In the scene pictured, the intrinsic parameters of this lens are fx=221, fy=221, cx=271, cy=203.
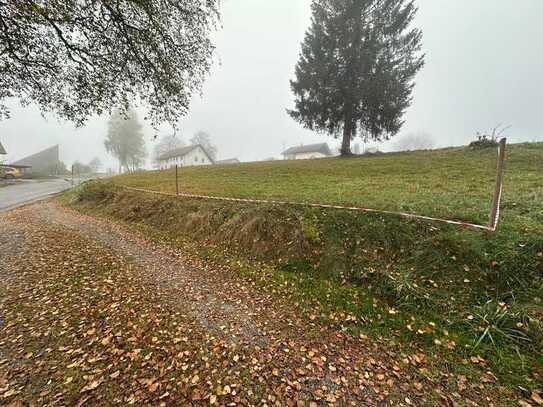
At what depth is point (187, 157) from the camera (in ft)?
160

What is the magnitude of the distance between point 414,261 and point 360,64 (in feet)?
56.3

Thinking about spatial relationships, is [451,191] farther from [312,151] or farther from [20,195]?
[312,151]

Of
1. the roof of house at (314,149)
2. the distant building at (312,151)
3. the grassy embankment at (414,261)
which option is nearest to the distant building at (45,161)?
the distant building at (312,151)

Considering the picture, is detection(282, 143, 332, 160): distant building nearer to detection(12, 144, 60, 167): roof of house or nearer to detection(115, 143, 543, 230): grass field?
detection(115, 143, 543, 230): grass field

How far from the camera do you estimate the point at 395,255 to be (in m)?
4.16

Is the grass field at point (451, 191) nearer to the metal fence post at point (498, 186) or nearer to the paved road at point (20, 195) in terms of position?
the metal fence post at point (498, 186)

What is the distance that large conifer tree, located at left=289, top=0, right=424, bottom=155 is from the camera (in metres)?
16.0

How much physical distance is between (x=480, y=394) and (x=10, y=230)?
12663 millimetres

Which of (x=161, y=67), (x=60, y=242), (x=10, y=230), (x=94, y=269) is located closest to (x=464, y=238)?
(x=94, y=269)

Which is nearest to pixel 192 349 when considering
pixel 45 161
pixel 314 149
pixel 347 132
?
pixel 347 132

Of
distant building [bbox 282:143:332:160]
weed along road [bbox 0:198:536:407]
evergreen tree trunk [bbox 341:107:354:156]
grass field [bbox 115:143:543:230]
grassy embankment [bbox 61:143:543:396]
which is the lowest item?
weed along road [bbox 0:198:536:407]

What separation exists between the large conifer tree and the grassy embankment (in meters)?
11.0

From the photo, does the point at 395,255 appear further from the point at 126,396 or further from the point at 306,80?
the point at 306,80

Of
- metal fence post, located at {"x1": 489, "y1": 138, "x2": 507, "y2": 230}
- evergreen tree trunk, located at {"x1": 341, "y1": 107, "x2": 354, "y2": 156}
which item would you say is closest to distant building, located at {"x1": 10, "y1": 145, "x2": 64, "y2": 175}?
evergreen tree trunk, located at {"x1": 341, "y1": 107, "x2": 354, "y2": 156}
